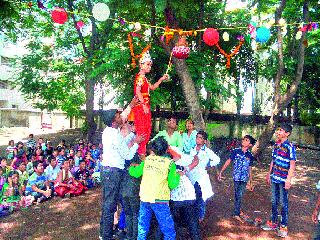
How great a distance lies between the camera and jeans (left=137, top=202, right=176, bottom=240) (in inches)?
166

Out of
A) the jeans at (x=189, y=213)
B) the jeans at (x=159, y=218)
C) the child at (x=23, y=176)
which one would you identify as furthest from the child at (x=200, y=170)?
the child at (x=23, y=176)

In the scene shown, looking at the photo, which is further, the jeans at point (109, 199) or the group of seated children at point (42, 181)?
the group of seated children at point (42, 181)

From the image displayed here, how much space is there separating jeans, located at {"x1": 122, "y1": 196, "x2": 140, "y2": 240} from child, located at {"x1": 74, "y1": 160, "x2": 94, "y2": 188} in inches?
165

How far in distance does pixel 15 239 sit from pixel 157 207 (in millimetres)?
3072

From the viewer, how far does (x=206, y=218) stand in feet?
19.9

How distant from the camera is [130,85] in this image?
430 inches

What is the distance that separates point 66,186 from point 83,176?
1.17m

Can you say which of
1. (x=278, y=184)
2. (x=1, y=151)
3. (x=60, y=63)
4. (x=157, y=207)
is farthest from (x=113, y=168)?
(x=1, y=151)

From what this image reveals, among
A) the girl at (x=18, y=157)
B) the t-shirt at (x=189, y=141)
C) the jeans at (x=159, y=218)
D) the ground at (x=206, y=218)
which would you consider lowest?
the ground at (x=206, y=218)

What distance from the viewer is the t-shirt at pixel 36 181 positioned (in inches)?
318

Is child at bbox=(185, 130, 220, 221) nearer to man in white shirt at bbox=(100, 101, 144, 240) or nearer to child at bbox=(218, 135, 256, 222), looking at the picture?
child at bbox=(218, 135, 256, 222)

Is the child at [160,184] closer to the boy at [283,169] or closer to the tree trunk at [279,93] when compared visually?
the boy at [283,169]

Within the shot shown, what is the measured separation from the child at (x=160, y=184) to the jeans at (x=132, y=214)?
1.11ft

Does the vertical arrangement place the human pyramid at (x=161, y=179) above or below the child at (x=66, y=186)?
above
